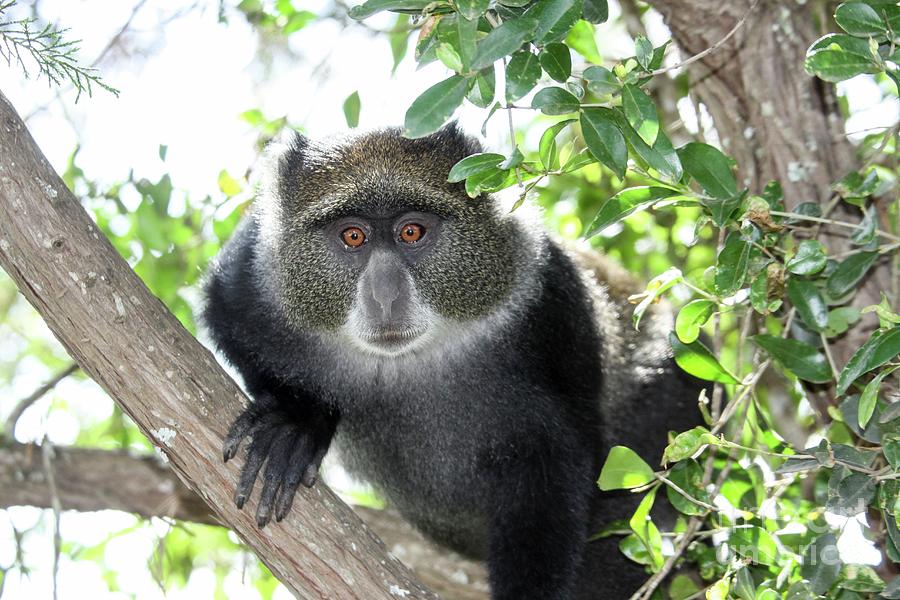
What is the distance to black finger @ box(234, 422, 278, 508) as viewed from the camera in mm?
3248

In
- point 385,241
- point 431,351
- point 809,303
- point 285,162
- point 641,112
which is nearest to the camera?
point 641,112

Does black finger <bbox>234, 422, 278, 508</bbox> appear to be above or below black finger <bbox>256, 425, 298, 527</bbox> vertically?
above

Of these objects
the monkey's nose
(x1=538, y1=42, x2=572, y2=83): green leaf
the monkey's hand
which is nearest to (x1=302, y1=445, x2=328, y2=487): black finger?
the monkey's hand

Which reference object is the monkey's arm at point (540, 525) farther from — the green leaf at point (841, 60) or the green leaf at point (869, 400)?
the green leaf at point (841, 60)

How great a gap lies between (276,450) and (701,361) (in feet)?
4.80

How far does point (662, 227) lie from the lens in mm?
5598

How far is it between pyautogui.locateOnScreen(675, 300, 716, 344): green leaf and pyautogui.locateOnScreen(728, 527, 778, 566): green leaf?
61 cm

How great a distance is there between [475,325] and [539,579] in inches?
40.1

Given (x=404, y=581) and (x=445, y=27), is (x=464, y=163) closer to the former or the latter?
(x=445, y=27)

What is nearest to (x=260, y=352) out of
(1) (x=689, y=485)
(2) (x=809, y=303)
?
(1) (x=689, y=485)

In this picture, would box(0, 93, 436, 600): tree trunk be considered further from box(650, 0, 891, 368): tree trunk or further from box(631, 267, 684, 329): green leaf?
box(650, 0, 891, 368): tree trunk

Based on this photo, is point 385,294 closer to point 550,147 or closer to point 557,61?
point 550,147

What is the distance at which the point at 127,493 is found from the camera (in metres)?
5.09

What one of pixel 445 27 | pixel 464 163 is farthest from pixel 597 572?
pixel 445 27
